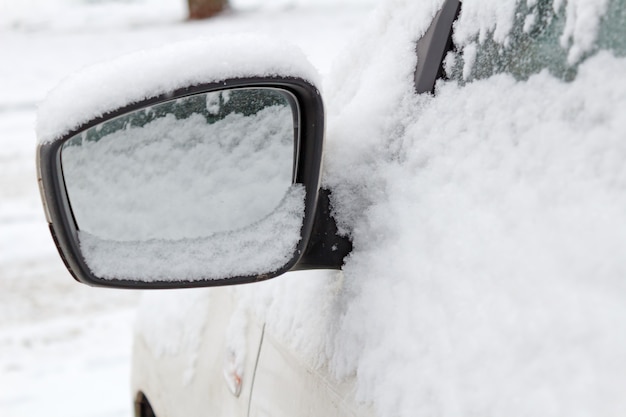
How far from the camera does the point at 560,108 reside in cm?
107

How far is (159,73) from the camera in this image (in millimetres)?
1239

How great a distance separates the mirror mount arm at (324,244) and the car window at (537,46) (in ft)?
1.06

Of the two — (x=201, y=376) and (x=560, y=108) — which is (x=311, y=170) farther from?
(x=201, y=376)

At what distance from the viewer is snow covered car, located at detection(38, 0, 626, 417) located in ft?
3.17

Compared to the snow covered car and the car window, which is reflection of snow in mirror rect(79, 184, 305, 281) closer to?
the snow covered car

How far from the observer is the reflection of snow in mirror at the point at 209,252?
→ 1.36m

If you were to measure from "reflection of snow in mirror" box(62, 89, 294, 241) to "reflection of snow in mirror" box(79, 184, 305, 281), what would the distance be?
0.8 inches

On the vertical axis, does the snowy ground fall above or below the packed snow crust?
below

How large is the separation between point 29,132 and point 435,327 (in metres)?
9.68

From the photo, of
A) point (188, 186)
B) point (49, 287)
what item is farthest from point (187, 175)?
point (49, 287)

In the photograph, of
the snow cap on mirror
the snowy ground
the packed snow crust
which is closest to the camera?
the packed snow crust

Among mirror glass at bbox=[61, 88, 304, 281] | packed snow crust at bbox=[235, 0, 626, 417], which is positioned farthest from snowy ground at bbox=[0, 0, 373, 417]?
packed snow crust at bbox=[235, 0, 626, 417]

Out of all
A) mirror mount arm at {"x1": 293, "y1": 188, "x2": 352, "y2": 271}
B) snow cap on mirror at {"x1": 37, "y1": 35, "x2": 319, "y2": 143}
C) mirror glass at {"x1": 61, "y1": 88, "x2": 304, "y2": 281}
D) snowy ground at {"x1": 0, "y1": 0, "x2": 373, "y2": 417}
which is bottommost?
snowy ground at {"x1": 0, "y1": 0, "x2": 373, "y2": 417}

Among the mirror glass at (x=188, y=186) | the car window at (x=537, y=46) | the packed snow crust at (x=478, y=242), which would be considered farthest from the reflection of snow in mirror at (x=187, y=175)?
the car window at (x=537, y=46)
